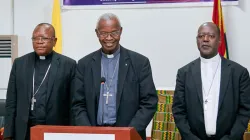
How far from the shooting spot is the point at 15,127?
3400mm

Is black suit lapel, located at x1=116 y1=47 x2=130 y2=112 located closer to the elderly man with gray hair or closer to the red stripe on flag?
the elderly man with gray hair

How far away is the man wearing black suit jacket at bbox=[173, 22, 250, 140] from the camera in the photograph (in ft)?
10.5

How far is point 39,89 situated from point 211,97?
58.7 inches

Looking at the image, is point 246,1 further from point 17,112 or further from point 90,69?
point 17,112

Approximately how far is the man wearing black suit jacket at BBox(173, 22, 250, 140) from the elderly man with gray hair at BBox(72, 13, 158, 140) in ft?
1.33

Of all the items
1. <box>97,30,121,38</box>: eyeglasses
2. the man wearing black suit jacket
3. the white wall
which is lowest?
the man wearing black suit jacket

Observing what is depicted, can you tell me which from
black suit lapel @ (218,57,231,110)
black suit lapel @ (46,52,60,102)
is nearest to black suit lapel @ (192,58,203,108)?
black suit lapel @ (218,57,231,110)

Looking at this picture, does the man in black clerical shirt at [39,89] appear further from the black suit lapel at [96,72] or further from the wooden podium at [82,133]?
the wooden podium at [82,133]

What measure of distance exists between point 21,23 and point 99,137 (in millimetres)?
4111

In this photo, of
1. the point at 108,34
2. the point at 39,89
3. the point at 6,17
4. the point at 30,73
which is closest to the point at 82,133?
the point at 108,34

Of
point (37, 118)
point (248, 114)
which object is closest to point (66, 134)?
point (37, 118)

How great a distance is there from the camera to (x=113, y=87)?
9.95ft

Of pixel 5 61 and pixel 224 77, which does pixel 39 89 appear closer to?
pixel 224 77

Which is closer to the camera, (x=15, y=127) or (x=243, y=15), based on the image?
(x=15, y=127)
